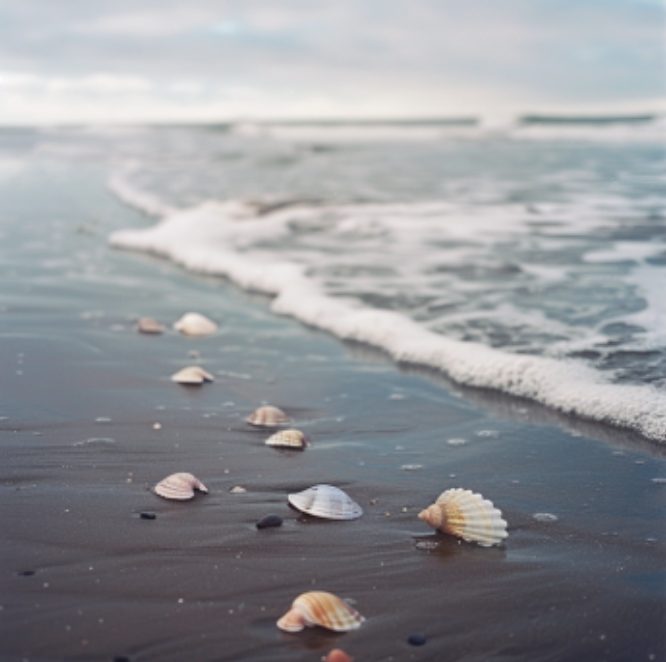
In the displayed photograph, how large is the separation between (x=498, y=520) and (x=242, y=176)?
1598 cm

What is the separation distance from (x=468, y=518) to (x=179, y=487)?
101 cm

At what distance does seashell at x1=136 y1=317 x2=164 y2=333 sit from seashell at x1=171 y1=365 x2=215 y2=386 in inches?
43.3

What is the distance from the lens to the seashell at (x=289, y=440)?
405 centimetres

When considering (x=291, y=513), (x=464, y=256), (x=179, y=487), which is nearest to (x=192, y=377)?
(x=179, y=487)

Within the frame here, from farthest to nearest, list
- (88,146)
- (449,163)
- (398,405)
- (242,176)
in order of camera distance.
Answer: (88,146) < (449,163) < (242,176) < (398,405)

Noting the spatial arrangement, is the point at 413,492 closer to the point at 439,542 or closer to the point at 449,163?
the point at 439,542

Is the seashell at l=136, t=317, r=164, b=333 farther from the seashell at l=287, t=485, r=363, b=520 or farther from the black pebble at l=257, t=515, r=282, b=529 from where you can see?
the black pebble at l=257, t=515, r=282, b=529

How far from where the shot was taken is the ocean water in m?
5.27

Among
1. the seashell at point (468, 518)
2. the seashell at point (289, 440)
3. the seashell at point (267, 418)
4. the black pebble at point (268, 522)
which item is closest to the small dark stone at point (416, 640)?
the seashell at point (468, 518)

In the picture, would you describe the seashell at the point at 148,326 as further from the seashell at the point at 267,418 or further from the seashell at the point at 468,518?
the seashell at the point at 468,518

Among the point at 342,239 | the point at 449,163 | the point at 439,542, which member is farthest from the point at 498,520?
the point at 449,163

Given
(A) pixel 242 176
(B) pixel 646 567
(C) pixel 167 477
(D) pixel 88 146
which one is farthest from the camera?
(D) pixel 88 146

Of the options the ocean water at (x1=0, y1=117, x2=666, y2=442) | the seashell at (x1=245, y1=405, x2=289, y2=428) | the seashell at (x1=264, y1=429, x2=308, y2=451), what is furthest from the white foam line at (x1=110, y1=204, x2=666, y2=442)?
the seashell at (x1=264, y1=429, x2=308, y2=451)

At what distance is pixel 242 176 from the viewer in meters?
18.6
